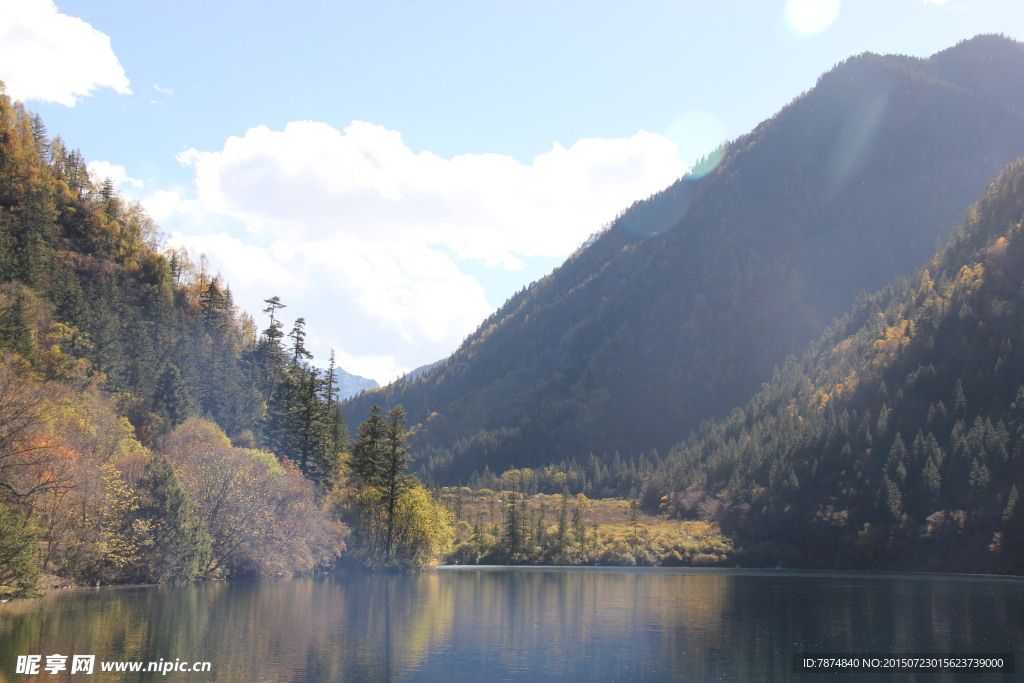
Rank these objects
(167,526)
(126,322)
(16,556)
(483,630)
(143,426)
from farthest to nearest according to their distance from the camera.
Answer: (126,322)
(143,426)
(167,526)
(483,630)
(16,556)

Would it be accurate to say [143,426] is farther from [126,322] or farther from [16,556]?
[16,556]

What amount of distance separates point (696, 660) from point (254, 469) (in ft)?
236

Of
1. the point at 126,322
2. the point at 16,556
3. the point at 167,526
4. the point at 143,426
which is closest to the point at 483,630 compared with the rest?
the point at 16,556

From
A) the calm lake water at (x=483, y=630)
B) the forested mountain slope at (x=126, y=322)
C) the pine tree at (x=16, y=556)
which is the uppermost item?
the forested mountain slope at (x=126, y=322)

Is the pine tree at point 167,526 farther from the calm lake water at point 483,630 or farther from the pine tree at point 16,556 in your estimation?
the pine tree at point 16,556

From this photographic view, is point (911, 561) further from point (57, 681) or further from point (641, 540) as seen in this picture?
point (57, 681)

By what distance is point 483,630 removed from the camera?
203 feet

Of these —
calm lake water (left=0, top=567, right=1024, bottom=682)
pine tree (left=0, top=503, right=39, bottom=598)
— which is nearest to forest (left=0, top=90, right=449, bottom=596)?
pine tree (left=0, top=503, right=39, bottom=598)

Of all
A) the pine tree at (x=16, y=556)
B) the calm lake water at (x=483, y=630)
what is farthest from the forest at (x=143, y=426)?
the calm lake water at (x=483, y=630)

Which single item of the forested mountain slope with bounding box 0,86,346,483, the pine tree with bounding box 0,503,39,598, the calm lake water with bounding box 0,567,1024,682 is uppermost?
the forested mountain slope with bounding box 0,86,346,483

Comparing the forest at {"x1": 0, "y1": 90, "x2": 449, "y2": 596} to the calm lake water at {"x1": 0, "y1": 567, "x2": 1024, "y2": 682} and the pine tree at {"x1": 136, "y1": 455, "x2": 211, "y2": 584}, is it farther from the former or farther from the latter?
the calm lake water at {"x1": 0, "y1": 567, "x2": 1024, "y2": 682}

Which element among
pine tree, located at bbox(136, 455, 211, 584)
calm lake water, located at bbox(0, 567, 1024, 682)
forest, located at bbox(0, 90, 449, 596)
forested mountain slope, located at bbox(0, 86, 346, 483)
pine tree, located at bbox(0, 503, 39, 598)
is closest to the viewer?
calm lake water, located at bbox(0, 567, 1024, 682)

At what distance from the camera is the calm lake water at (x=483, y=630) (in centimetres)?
4578

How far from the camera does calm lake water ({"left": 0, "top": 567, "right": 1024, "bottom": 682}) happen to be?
150 feet
